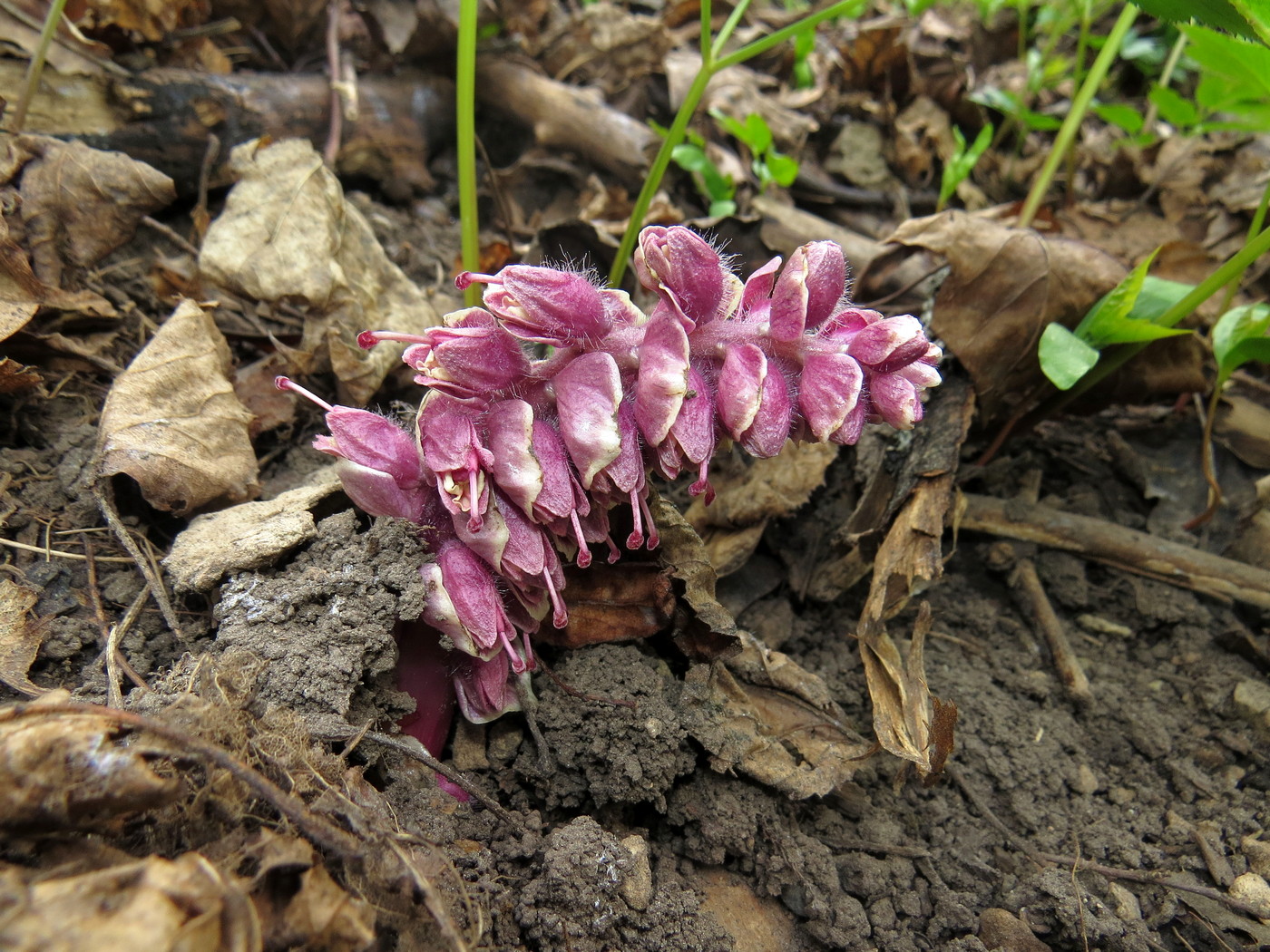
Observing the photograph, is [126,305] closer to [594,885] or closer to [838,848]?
[594,885]

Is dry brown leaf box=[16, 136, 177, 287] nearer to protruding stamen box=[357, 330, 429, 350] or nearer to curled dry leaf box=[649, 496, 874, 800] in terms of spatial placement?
protruding stamen box=[357, 330, 429, 350]

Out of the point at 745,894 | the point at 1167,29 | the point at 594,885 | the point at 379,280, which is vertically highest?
the point at 1167,29

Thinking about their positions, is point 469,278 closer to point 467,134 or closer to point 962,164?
point 467,134

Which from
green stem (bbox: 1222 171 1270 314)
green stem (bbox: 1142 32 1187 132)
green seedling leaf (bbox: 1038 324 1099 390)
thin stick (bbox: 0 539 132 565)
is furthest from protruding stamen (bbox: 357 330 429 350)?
green stem (bbox: 1142 32 1187 132)

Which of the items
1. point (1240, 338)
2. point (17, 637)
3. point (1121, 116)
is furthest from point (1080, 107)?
point (17, 637)

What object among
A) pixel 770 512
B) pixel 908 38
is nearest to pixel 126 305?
pixel 770 512
